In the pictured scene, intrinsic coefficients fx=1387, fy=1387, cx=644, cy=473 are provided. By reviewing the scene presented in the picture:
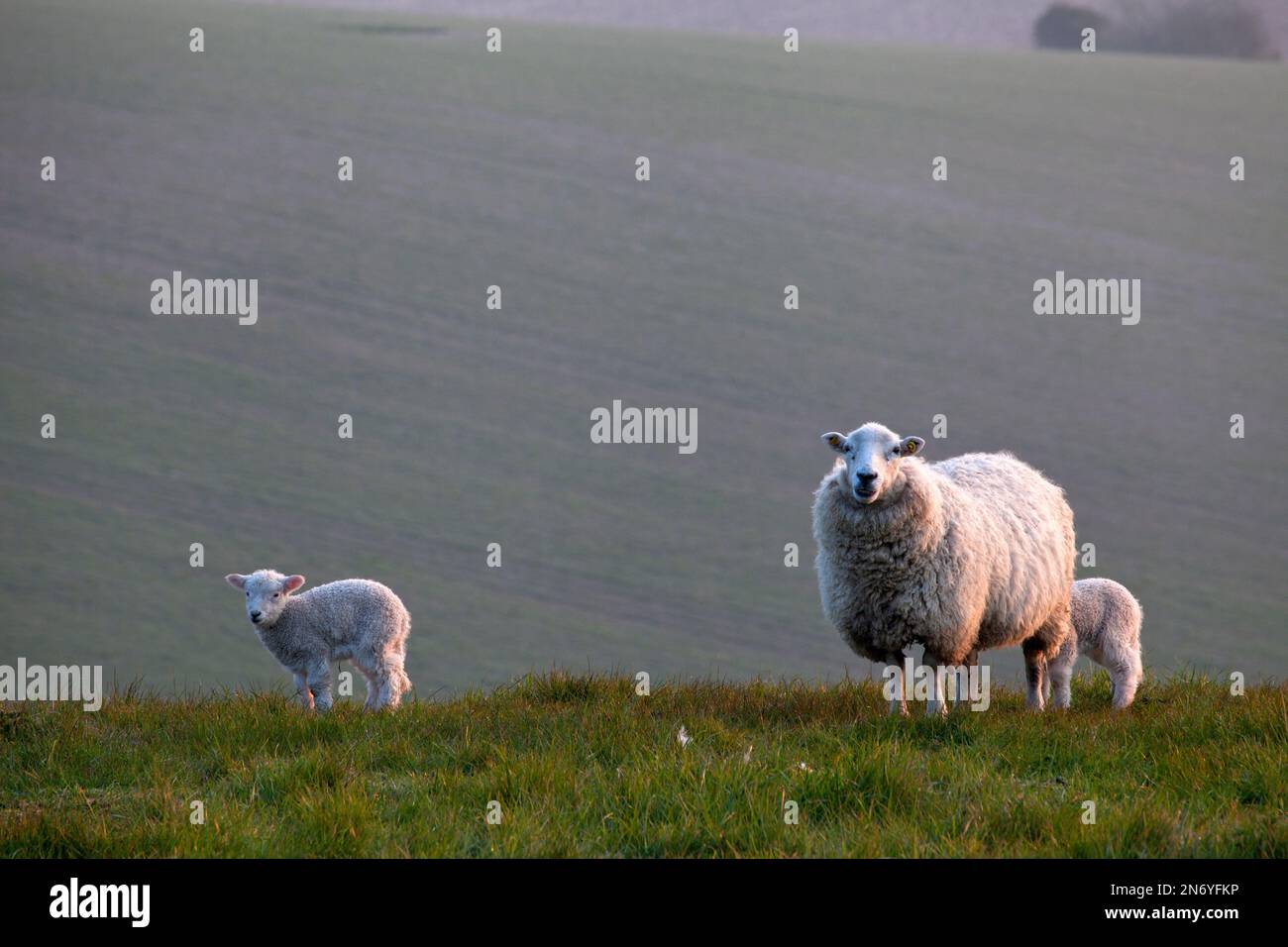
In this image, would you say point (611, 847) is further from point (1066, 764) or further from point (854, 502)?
point (854, 502)

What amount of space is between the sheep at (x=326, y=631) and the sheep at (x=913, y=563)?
306 cm

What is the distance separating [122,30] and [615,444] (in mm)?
38104

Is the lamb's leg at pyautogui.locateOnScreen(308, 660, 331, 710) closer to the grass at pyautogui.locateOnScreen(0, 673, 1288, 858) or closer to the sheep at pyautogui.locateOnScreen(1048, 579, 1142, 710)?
the grass at pyautogui.locateOnScreen(0, 673, 1288, 858)

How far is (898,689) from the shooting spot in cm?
874

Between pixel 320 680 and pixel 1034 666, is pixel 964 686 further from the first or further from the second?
pixel 320 680

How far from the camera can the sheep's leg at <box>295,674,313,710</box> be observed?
9.53m

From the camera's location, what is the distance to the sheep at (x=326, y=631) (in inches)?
377

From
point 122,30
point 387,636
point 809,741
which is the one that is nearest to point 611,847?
point 809,741

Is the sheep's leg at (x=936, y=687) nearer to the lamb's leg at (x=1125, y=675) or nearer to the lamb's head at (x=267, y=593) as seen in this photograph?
the lamb's leg at (x=1125, y=675)

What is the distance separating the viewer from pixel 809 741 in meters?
7.75

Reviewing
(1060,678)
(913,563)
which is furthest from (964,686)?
(1060,678)

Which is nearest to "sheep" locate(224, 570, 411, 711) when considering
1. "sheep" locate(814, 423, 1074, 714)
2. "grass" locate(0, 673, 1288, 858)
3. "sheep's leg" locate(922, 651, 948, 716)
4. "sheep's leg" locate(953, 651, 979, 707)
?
"grass" locate(0, 673, 1288, 858)

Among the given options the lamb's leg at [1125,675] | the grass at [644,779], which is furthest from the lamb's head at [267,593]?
the lamb's leg at [1125,675]

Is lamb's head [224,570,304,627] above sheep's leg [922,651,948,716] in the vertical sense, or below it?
above
